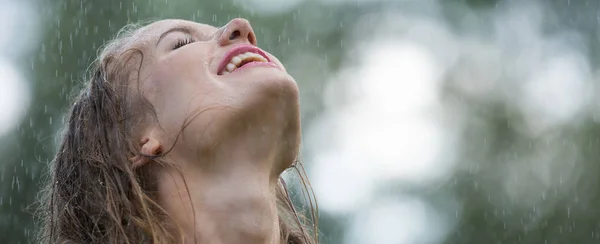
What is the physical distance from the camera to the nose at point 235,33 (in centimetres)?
413

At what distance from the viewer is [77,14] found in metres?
10.6

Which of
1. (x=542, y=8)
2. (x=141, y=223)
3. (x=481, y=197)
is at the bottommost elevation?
(x=481, y=197)

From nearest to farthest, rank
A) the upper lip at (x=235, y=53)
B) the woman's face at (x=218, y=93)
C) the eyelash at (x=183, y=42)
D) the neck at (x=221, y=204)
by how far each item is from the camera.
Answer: the neck at (x=221, y=204)
the woman's face at (x=218, y=93)
the upper lip at (x=235, y=53)
the eyelash at (x=183, y=42)

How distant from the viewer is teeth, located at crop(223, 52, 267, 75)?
13.4 feet

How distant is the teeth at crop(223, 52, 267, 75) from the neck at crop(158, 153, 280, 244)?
1.28 ft

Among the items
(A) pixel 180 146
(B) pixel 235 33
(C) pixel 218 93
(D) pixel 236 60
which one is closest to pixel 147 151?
(A) pixel 180 146

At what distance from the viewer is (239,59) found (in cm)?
410

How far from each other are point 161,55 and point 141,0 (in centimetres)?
674

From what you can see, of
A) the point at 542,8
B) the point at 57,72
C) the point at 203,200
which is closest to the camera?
the point at 203,200

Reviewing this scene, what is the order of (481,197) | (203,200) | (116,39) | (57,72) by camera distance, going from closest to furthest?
(203,200) → (116,39) → (57,72) → (481,197)

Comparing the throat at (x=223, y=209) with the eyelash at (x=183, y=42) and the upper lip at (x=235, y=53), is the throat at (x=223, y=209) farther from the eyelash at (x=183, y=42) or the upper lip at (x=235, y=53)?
the eyelash at (x=183, y=42)

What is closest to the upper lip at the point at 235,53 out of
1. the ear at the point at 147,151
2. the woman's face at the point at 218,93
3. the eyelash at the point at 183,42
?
the woman's face at the point at 218,93

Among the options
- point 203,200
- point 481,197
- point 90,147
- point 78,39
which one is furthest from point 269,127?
point 481,197

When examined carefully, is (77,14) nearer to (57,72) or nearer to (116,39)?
(57,72)
